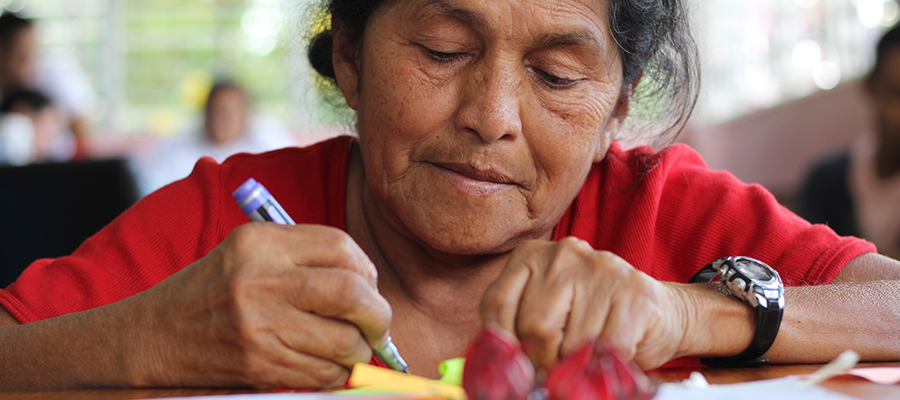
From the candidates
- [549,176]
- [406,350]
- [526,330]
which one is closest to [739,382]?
[526,330]

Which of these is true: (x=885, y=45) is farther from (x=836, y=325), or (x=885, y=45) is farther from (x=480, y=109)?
(x=480, y=109)

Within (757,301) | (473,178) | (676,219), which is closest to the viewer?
(757,301)

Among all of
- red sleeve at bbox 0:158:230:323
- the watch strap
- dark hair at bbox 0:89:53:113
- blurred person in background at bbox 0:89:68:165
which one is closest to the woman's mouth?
the watch strap

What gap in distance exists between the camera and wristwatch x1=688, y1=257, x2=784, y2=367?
36.6 inches

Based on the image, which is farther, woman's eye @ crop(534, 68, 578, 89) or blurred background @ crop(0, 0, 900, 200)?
blurred background @ crop(0, 0, 900, 200)

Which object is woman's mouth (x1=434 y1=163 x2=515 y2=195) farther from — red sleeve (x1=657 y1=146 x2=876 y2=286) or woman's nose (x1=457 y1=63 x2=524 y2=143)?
red sleeve (x1=657 y1=146 x2=876 y2=286)

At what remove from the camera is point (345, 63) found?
4.21 ft

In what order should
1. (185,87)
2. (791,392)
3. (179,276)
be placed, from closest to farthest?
(791,392) < (179,276) < (185,87)

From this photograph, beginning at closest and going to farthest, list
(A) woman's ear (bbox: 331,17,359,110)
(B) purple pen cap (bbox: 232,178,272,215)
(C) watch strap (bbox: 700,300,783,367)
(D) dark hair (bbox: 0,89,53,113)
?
(B) purple pen cap (bbox: 232,178,272,215) → (C) watch strap (bbox: 700,300,783,367) → (A) woman's ear (bbox: 331,17,359,110) → (D) dark hair (bbox: 0,89,53,113)

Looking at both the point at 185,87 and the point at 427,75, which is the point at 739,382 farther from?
the point at 185,87

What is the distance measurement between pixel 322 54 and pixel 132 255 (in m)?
0.55

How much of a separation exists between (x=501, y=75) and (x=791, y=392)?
540mm

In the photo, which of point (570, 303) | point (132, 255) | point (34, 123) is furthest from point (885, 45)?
point (34, 123)

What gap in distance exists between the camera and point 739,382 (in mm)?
808
